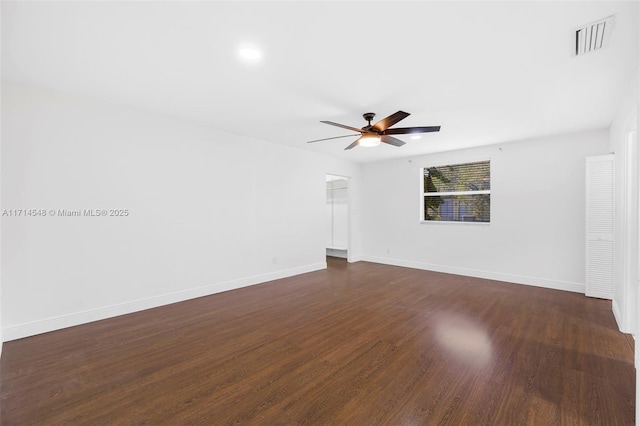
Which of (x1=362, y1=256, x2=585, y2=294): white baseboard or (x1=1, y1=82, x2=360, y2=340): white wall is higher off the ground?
(x1=1, y1=82, x2=360, y2=340): white wall

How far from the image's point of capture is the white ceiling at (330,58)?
1834 millimetres

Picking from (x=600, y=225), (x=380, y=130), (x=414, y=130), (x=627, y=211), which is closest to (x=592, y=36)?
(x=414, y=130)

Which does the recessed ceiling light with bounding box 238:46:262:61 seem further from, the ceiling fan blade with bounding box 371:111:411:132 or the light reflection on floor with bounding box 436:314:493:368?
the light reflection on floor with bounding box 436:314:493:368

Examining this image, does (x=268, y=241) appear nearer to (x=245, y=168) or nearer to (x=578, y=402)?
(x=245, y=168)

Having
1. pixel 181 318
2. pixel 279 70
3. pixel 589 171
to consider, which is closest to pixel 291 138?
pixel 279 70

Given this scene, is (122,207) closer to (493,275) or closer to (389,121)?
(389,121)

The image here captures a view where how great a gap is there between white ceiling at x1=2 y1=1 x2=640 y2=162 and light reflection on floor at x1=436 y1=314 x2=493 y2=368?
8.49ft

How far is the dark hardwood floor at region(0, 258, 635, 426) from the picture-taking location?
1795 millimetres

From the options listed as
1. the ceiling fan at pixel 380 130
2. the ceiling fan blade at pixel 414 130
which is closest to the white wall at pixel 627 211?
the ceiling fan blade at pixel 414 130

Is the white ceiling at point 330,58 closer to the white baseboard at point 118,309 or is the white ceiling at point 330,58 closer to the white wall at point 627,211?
the white wall at point 627,211

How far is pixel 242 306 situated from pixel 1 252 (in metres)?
2.53

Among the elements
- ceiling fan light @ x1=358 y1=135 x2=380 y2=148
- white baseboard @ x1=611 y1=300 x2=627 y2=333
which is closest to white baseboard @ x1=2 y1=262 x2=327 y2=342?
ceiling fan light @ x1=358 y1=135 x2=380 y2=148

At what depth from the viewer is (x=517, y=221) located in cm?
500

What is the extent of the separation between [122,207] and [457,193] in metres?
5.91
